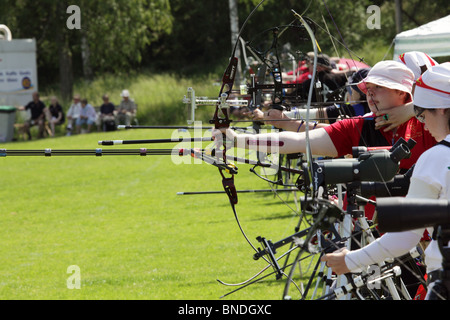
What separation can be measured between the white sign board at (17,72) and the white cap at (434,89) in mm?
25328

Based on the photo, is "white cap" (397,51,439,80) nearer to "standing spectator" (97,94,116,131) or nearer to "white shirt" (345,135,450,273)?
"white shirt" (345,135,450,273)

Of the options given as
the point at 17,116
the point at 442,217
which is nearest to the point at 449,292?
the point at 442,217

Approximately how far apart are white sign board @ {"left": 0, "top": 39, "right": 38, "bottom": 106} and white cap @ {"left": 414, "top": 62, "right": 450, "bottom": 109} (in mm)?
25328

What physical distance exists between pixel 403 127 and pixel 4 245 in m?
6.98

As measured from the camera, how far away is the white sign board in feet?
88.1

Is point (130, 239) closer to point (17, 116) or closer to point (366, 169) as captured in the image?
point (366, 169)

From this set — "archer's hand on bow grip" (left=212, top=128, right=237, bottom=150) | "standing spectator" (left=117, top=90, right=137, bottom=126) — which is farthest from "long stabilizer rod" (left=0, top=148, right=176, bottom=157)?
"standing spectator" (left=117, top=90, right=137, bottom=126)

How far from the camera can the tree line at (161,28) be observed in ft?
106

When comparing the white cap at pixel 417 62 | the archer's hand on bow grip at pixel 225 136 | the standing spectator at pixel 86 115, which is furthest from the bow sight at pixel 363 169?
the standing spectator at pixel 86 115

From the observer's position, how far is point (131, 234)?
1020 cm

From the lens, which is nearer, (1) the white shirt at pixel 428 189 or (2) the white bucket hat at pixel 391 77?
(1) the white shirt at pixel 428 189

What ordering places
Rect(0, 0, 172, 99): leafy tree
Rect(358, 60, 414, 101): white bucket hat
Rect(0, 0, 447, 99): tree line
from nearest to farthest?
Rect(358, 60, 414, 101): white bucket hat → Rect(0, 0, 172, 99): leafy tree → Rect(0, 0, 447, 99): tree line

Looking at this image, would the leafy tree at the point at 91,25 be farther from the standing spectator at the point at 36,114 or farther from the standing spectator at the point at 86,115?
the standing spectator at the point at 36,114
